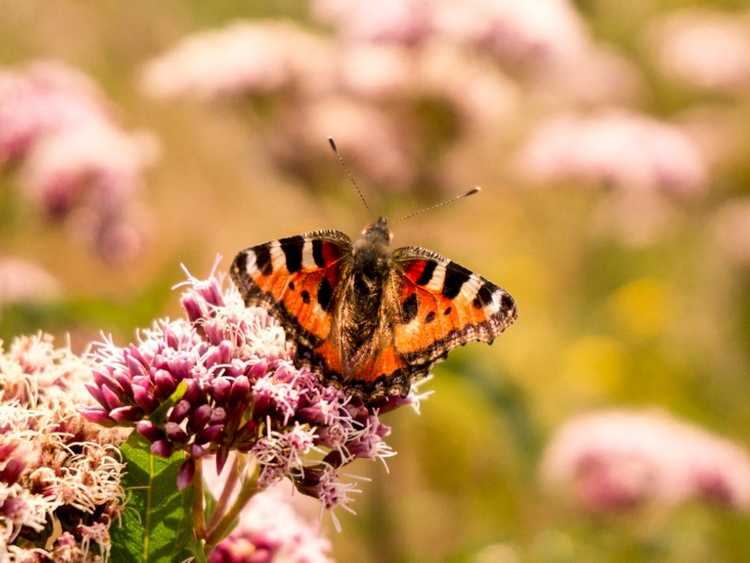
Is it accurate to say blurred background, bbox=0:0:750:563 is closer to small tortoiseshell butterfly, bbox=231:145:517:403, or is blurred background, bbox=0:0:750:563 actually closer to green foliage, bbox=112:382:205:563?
small tortoiseshell butterfly, bbox=231:145:517:403

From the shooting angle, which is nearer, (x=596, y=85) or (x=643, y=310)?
(x=643, y=310)

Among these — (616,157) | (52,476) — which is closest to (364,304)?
(52,476)

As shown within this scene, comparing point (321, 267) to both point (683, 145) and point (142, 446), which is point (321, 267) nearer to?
point (142, 446)

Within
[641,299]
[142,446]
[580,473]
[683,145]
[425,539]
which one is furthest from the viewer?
[683,145]

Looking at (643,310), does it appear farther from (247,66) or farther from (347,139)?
(247,66)


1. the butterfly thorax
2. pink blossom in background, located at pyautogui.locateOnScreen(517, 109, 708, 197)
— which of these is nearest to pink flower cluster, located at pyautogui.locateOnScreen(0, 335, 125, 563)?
the butterfly thorax

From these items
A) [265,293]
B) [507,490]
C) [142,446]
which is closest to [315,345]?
[265,293]

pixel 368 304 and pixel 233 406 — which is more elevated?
pixel 368 304
